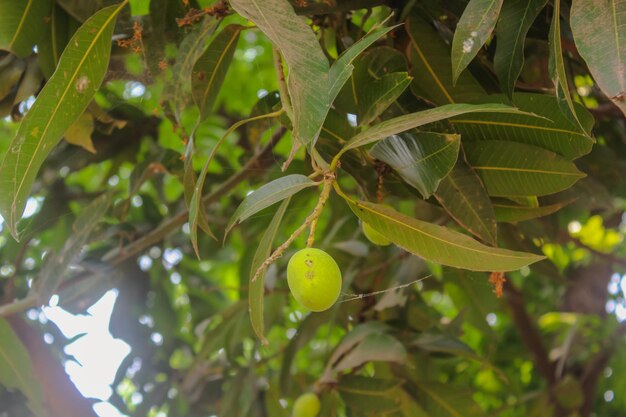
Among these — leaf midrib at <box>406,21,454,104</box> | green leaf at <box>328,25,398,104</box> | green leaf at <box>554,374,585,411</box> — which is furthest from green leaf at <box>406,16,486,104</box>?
green leaf at <box>554,374,585,411</box>

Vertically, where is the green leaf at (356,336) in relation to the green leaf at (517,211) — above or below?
below

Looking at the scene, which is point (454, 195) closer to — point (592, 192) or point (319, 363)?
point (592, 192)

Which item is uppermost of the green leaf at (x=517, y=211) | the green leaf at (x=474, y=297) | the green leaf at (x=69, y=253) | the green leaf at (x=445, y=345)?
the green leaf at (x=517, y=211)

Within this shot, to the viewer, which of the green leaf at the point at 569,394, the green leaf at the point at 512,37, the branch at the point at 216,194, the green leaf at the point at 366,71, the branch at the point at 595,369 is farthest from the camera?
the branch at the point at 595,369

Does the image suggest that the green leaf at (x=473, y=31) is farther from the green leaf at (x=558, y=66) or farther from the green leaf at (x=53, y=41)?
the green leaf at (x=53, y=41)

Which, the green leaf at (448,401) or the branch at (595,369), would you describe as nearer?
the green leaf at (448,401)

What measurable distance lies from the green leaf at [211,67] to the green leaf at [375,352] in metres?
0.60

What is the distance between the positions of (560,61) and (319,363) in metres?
2.30

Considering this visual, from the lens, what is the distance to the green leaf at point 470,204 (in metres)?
1.18

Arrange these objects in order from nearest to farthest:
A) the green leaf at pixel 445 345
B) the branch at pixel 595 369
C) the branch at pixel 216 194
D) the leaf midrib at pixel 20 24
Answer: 1. the leaf midrib at pixel 20 24
2. the green leaf at pixel 445 345
3. the branch at pixel 216 194
4. the branch at pixel 595 369

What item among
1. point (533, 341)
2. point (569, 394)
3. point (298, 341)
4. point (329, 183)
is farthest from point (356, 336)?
point (533, 341)

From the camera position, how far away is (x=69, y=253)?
1646 mm

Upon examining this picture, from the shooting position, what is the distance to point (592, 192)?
1967 millimetres

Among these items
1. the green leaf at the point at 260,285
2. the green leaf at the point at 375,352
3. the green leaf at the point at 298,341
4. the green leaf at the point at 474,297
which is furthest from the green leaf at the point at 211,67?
the green leaf at the point at 474,297
